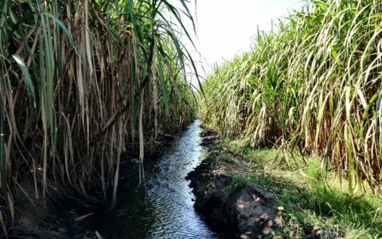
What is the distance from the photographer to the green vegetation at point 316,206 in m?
1.75

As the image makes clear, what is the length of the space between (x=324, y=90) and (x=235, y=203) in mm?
980

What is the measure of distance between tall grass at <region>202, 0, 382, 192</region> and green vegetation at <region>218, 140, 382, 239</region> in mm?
113

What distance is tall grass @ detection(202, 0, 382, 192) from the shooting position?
204 cm

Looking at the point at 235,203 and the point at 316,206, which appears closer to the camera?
the point at 316,206

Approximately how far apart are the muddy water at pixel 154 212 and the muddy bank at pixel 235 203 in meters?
0.12

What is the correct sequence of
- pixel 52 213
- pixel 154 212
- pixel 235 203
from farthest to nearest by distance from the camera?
pixel 154 212 → pixel 235 203 → pixel 52 213

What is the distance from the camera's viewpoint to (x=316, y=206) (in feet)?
6.81

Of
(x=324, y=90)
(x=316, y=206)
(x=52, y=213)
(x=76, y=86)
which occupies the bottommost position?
(x=316, y=206)

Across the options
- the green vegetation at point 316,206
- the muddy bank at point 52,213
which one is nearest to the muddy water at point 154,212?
the muddy bank at point 52,213

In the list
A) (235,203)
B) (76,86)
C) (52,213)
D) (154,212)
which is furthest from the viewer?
(154,212)

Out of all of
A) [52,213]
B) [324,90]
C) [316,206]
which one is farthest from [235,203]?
[52,213]

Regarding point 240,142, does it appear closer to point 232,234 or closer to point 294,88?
point 294,88

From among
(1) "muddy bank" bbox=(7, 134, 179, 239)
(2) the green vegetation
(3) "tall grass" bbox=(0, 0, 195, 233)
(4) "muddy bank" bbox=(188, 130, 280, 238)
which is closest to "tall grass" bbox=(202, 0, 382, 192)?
(2) the green vegetation

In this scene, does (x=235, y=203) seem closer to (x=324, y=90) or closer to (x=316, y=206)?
(x=316, y=206)
